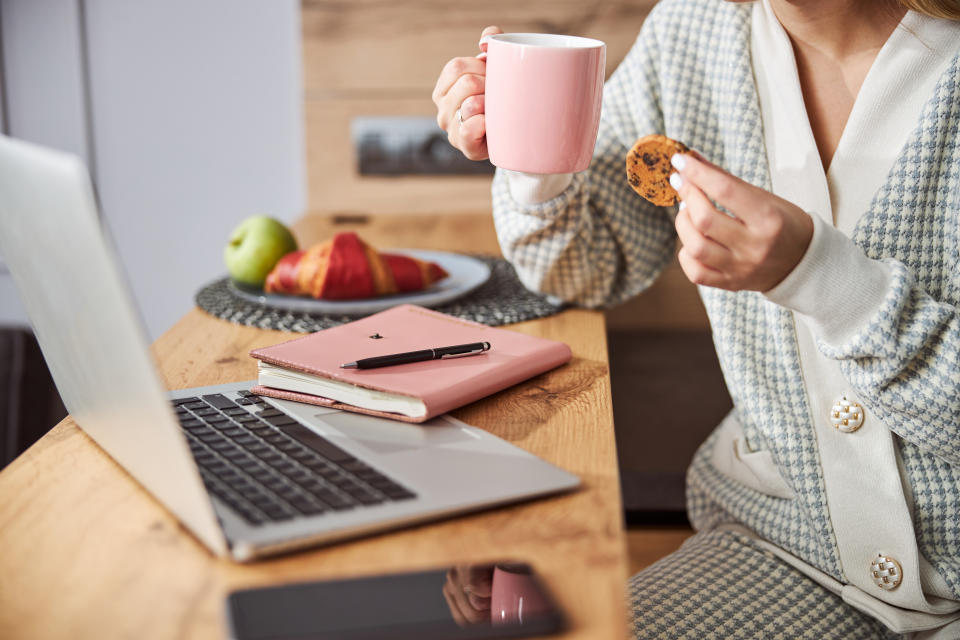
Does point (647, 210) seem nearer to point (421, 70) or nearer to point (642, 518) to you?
point (642, 518)

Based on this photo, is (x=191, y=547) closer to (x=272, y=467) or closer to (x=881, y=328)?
(x=272, y=467)

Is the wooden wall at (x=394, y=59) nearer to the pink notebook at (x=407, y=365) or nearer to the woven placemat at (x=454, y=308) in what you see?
the woven placemat at (x=454, y=308)

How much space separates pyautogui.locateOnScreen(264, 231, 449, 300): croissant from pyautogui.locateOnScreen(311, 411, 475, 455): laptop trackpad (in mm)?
337

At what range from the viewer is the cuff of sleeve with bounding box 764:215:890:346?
2.17 ft

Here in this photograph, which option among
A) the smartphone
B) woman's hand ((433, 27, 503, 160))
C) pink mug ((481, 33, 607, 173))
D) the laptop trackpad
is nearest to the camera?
the smartphone

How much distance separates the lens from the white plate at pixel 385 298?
0.98 m

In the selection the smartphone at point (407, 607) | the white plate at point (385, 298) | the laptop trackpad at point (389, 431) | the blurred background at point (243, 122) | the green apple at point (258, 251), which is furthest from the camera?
the blurred background at point (243, 122)

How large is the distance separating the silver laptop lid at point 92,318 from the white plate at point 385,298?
369 millimetres

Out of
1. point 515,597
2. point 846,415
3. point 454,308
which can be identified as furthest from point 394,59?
point 515,597

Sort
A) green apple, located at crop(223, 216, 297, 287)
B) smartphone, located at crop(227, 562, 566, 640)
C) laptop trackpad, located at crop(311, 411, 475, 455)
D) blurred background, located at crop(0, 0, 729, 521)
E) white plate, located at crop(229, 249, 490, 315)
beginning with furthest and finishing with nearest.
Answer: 1. blurred background, located at crop(0, 0, 729, 521)
2. green apple, located at crop(223, 216, 297, 287)
3. white plate, located at crop(229, 249, 490, 315)
4. laptop trackpad, located at crop(311, 411, 475, 455)
5. smartphone, located at crop(227, 562, 566, 640)

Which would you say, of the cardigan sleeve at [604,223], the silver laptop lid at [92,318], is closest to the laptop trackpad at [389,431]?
the silver laptop lid at [92,318]

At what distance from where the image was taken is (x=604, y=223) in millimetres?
1048

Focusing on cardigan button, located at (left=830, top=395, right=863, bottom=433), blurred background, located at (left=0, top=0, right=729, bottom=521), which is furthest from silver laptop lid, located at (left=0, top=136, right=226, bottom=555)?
blurred background, located at (left=0, top=0, right=729, bottom=521)

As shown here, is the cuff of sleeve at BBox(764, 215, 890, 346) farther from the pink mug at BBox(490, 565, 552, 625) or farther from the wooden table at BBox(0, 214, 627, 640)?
the pink mug at BBox(490, 565, 552, 625)
